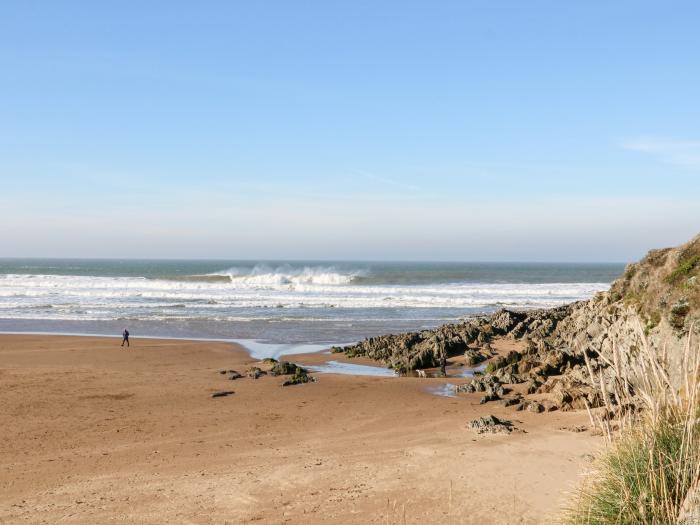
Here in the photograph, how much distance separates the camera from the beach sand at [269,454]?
300 inches

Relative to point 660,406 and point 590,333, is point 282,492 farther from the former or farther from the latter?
point 590,333

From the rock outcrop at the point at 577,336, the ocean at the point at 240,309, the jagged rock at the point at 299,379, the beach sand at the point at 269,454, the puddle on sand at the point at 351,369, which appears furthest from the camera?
the ocean at the point at 240,309

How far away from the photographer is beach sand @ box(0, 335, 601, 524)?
761cm

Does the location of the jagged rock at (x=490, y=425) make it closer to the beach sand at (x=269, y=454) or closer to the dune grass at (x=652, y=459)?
the beach sand at (x=269, y=454)

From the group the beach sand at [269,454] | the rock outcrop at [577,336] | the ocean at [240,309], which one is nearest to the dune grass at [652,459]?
the rock outcrop at [577,336]

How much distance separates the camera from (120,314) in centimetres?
3509

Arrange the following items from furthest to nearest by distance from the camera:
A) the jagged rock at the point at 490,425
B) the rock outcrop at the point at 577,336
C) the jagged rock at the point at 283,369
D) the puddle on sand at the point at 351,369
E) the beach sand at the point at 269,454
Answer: the puddle on sand at the point at 351,369 < the jagged rock at the point at 283,369 < the jagged rock at the point at 490,425 < the rock outcrop at the point at 577,336 < the beach sand at the point at 269,454

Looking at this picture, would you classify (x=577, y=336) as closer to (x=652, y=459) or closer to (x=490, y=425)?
(x=490, y=425)

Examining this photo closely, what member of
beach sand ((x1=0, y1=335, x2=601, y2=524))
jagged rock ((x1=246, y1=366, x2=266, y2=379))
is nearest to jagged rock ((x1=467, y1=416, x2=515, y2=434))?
beach sand ((x1=0, y1=335, x2=601, y2=524))

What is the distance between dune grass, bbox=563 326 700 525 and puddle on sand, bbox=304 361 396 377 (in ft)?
44.7

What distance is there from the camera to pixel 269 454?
388 inches

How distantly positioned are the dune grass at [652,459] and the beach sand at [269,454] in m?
1.53

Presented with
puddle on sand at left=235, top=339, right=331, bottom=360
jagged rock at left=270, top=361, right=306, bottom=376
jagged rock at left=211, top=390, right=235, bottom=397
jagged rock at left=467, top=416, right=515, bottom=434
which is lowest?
puddle on sand at left=235, top=339, right=331, bottom=360

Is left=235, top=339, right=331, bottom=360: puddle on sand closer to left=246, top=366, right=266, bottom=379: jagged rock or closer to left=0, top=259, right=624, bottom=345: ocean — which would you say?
left=0, top=259, right=624, bottom=345: ocean
